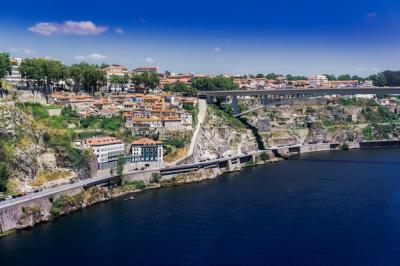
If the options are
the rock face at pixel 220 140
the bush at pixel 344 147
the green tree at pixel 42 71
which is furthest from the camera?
the bush at pixel 344 147

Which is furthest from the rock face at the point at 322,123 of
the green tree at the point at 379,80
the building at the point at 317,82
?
the green tree at the point at 379,80

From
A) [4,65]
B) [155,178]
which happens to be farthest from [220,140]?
[4,65]

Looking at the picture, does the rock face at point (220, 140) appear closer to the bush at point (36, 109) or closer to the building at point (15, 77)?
the bush at point (36, 109)

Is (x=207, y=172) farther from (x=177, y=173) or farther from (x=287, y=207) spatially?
(x=287, y=207)

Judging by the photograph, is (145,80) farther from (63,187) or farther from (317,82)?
(317,82)

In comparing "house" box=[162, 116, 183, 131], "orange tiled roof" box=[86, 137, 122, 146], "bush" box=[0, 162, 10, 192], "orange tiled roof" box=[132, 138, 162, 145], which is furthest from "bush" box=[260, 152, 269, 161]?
"bush" box=[0, 162, 10, 192]

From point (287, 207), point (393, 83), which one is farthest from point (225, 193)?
point (393, 83)
